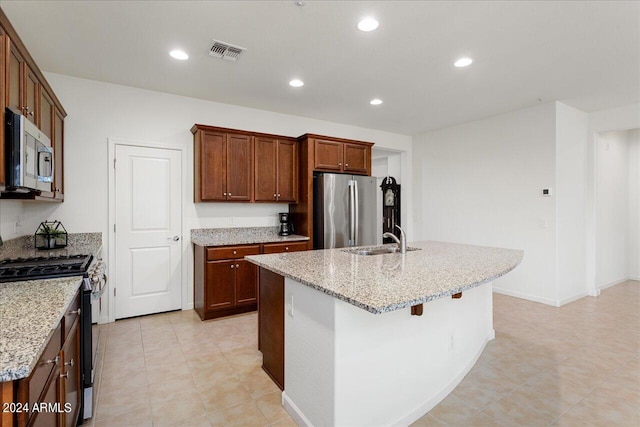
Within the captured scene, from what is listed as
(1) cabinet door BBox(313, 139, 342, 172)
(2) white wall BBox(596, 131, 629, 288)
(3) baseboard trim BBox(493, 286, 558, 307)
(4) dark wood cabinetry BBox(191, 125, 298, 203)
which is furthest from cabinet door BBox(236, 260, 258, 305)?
(2) white wall BBox(596, 131, 629, 288)

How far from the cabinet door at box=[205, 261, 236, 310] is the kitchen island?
141 centimetres

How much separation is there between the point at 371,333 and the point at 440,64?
104 inches

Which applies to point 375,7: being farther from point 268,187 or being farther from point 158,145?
point 158,145

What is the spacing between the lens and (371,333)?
1.71m

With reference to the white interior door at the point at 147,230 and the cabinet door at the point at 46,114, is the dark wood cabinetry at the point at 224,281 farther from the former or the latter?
the cabinet door at the point at 46,114

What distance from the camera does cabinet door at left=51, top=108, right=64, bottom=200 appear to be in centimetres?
290

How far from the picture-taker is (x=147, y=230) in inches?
149

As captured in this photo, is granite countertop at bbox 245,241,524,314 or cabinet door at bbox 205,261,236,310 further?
Result: cabinet door at bbox 205,261,236,310

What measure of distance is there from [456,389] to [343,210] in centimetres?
264

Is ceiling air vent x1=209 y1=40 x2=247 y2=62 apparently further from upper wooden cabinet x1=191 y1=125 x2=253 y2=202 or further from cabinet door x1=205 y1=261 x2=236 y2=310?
cabinet door x1=205 y1=261 x2=236 y2=310

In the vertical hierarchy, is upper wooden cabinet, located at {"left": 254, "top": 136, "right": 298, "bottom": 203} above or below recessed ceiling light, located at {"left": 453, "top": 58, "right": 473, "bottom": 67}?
below

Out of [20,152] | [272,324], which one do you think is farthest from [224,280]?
[20,152]

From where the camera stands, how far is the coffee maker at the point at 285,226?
14.9 feet

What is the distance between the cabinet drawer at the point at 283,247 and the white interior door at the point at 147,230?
111cm
